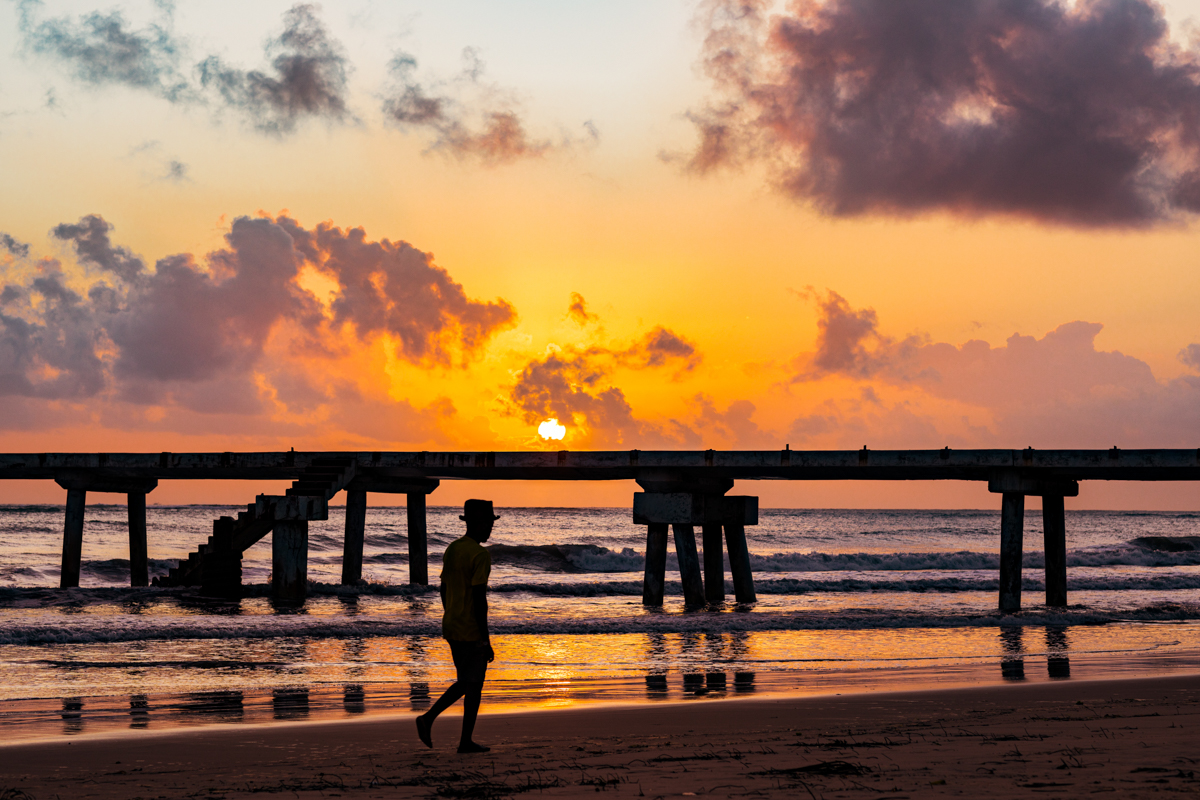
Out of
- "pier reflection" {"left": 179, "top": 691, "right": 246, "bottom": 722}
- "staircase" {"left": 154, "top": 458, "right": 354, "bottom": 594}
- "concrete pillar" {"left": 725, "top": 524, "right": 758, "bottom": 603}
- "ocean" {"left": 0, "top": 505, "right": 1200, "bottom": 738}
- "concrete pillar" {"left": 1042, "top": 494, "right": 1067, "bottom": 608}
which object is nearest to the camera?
"pier reflection" {"left": 179, "top": 691, "right": 246, "bottom": 722}

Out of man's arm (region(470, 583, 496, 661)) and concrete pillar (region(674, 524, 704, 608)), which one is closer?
man's arm (region(470, 583, 496, 661))

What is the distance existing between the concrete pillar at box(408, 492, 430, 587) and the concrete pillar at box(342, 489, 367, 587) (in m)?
1.58

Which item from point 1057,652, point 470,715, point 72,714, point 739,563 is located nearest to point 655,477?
point 739,563

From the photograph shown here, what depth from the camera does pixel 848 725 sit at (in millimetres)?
9125

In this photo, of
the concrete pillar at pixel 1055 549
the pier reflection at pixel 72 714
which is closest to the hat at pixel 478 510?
the pier reflection at pixel 72 714

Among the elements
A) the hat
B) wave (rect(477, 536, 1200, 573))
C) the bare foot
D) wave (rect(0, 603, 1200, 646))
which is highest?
the hat

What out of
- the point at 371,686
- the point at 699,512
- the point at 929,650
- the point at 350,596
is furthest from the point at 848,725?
the point at 350,596

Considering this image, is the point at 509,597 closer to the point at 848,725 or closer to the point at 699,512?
the point at 699,512

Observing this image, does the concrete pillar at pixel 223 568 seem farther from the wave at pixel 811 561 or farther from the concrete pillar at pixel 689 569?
the wave at pixel 811 561

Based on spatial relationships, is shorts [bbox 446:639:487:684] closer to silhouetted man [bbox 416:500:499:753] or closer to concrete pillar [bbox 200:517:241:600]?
silhouetted man [bbox 416:500:499:753]

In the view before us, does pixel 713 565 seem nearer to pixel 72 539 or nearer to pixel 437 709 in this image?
pixel 72 539

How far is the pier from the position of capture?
22750 mm

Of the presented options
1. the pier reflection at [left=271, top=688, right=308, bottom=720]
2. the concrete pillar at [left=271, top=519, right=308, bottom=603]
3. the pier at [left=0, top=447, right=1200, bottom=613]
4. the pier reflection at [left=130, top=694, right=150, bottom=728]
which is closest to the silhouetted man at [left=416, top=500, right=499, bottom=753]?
the pier reflection at [left=271, top=688, right=308, bottom=720]

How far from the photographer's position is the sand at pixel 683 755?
6320 mm
